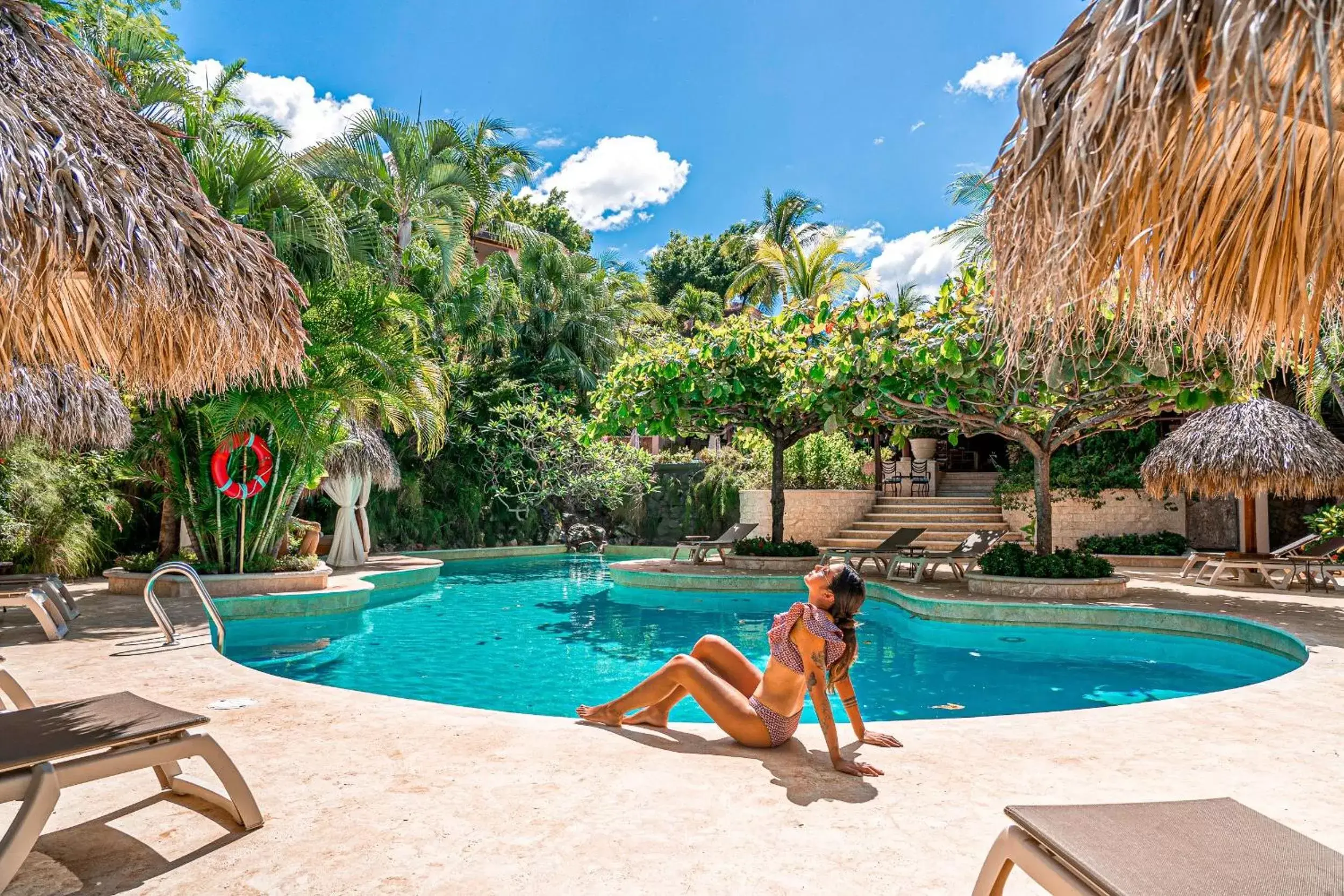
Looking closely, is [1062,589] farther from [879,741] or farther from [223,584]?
[223,584]

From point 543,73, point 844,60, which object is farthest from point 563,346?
point 844,60

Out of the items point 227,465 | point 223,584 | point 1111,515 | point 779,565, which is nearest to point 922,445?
point 1111,515

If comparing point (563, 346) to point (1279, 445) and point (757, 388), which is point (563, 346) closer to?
point (757, 388)

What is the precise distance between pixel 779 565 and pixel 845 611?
33.2ft

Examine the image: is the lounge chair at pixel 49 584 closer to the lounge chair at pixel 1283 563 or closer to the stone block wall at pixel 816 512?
the stone block wall at pixel 816 512

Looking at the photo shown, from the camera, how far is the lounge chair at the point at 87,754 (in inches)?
92.8

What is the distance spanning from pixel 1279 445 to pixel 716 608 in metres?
8.41

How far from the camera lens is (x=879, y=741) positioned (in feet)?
13.5

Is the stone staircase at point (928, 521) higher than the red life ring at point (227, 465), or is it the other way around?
the red life ring at point (227, 465)

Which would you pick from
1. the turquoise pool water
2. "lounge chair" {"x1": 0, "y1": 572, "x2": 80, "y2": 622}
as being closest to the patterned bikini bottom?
the turquoise pool water

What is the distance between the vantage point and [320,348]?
9.38 meters

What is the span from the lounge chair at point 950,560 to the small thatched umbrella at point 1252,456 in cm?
278

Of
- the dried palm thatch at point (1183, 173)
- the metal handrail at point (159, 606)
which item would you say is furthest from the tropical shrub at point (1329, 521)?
the metal handrail at point (159, 606)

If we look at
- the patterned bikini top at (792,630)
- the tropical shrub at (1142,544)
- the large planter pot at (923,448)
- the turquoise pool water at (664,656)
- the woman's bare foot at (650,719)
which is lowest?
the turquoise pool water at (664,656)
